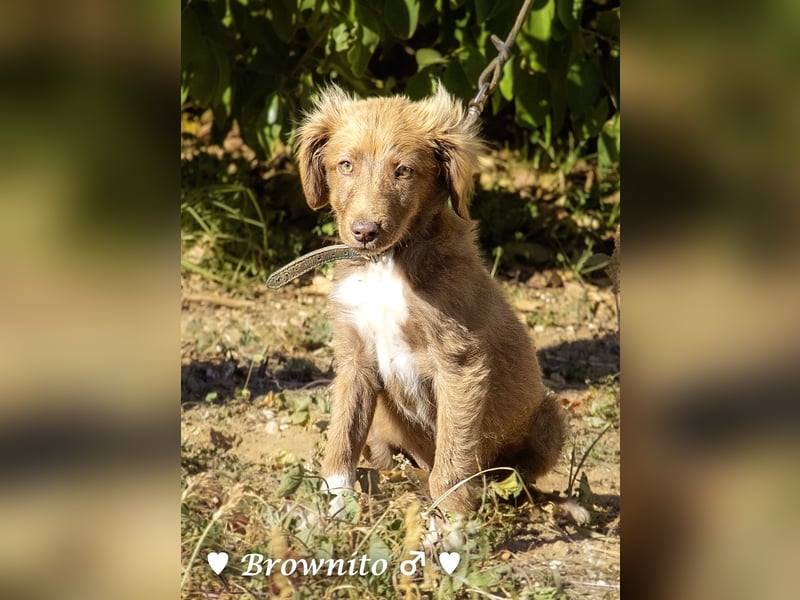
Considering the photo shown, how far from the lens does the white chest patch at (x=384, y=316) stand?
10.9ft

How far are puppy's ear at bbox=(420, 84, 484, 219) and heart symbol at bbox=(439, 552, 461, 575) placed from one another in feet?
3.71

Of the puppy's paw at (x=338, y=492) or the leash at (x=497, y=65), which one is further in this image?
the leash at (x=497, y=65)

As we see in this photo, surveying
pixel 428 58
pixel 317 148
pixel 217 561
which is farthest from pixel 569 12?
pixel 217 561

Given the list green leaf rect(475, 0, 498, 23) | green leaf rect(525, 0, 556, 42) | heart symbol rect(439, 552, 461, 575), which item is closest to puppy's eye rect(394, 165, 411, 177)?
heart symbol rect(439, 552, 461, 575)

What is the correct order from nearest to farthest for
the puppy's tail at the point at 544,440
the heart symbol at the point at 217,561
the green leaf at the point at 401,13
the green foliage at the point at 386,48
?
the heart symbol at the point at 217,561, the puppy's tail at the point at 544,440, the green leaf at the point at 401,13, the green foliage at the point at 386,48

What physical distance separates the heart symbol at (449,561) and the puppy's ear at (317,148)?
132 cm

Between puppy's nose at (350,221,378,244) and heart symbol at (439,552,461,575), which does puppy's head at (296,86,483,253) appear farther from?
heart symbol at (439,552,461,575)

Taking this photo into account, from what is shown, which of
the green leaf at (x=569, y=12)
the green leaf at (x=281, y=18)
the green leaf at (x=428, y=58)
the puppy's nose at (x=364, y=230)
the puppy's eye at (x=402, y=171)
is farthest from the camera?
the green leaf at (x=281, y=18)

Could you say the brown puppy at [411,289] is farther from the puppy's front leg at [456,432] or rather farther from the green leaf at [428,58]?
the green leaf at [428,58]
